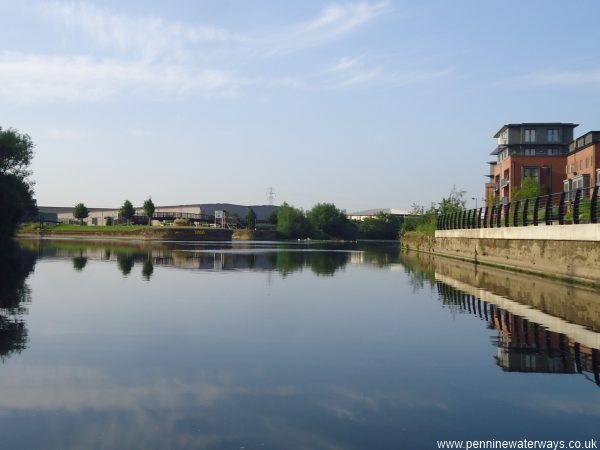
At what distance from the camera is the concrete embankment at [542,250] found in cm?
2130

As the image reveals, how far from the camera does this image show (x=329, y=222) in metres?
186

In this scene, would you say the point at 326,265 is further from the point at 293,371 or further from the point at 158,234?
the point at 158,234

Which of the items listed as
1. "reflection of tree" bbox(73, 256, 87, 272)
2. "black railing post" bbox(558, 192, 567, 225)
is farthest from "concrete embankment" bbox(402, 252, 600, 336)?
"reflection of tree" bbox(73, 256, 87, 272)

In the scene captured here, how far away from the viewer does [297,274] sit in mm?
30688

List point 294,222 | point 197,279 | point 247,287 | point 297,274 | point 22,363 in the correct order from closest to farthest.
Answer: point 22,363 → point 247,287 → point 197,279 → point 297,274 → point 294,222

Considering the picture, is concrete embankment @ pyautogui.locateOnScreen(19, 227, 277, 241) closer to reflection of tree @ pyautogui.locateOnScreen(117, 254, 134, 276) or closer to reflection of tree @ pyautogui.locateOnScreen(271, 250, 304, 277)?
reflection of tree @ pyautogui.locateOnScreen(271, 250, 304, 277)

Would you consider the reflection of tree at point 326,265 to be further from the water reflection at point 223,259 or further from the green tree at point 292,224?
the green tree at point 292,224

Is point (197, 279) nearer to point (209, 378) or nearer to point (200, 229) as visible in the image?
point (209, 378)

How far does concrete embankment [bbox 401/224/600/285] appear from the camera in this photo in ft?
69.9

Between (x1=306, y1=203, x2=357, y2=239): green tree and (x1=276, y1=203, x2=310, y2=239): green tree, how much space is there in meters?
5.56

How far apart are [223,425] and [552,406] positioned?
13.6ft

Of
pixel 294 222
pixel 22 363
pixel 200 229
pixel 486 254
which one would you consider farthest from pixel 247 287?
pixel 294 222

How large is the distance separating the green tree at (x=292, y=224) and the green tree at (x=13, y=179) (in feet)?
335

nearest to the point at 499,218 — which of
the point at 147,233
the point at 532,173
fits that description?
the point at 532,173
